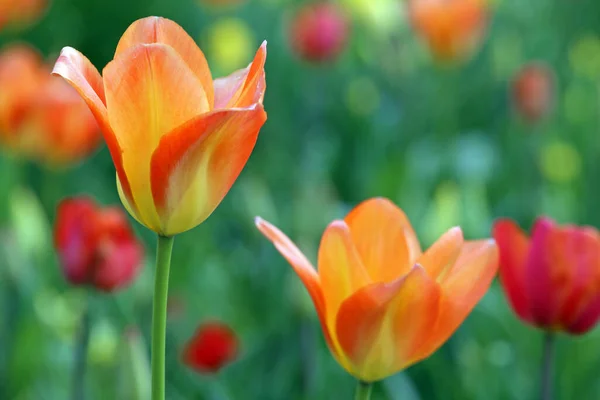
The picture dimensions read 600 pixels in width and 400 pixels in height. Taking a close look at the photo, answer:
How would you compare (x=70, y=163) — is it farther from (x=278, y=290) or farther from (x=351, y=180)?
(x=351, y=180)

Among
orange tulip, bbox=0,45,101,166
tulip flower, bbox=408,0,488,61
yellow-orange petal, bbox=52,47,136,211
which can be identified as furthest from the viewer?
tulip flower, bbox=408,0,488,61

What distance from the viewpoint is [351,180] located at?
2131mm

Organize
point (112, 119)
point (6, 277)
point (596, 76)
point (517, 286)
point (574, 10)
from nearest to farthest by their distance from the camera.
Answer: point (112, 119), point (517, 286), point (6, 277), point (596, 76), point (574, 10)

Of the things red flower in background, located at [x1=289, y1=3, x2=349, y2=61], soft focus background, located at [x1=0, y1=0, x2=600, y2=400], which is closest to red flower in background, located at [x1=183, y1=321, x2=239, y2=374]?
soft focus background, located at [x1=0, y1=0, x2=600, y2=400]

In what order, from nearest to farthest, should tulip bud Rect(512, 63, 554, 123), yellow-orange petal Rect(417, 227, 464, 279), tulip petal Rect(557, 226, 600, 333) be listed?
yellow-orange petal Rect(417, 227, 464, 279) < tulip petal Rect(557, 226, 600, 333) < tulip bud Rect(512, 63, 554, 123)

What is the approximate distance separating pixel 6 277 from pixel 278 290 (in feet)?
1.60

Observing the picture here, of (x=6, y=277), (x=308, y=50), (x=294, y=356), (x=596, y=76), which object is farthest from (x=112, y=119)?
Answer: (x=596, y=76)

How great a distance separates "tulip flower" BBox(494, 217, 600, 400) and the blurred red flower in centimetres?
161

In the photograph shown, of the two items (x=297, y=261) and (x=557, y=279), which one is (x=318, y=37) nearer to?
(x=557, y=279)

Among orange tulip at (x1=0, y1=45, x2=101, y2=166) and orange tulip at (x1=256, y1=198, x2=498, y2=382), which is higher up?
orange tulip at (x1=256, y1=198, x2=498, y2=382)

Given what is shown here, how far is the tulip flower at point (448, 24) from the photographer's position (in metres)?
2.19

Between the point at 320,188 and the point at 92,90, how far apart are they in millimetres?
1031

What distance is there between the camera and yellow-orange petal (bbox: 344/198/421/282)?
0.63m

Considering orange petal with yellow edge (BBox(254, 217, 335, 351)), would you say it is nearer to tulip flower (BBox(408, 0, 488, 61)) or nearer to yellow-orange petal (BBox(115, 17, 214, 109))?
yellow-orange petal (BBox(115, 17, 214, 109))
